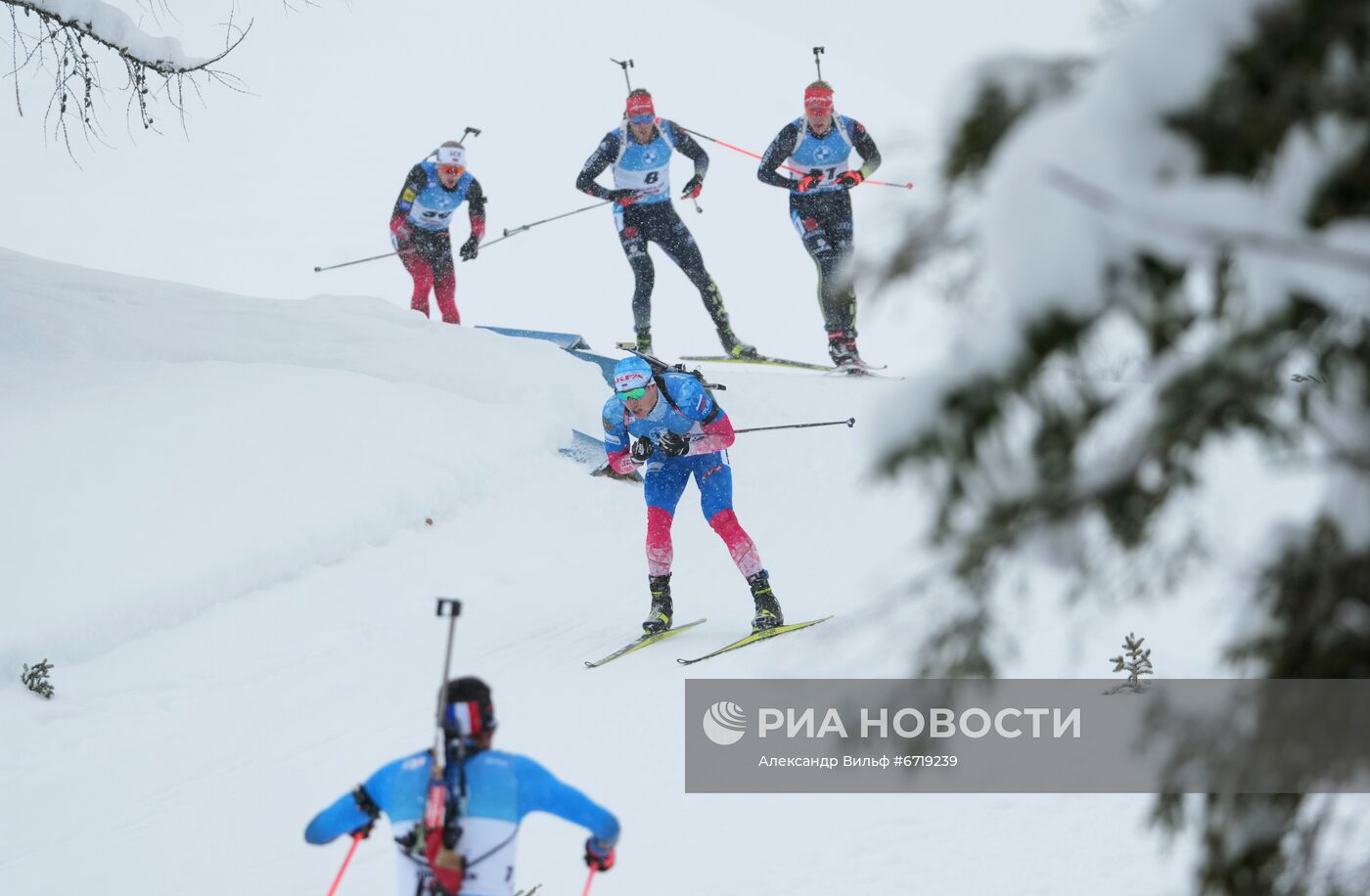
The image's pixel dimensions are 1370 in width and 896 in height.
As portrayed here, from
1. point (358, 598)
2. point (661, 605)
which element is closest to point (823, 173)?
point (661, 605)

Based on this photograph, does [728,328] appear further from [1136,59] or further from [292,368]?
[1136,59]

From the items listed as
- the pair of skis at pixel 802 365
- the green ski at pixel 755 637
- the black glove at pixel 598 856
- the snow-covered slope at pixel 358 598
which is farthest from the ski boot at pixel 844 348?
the black glove at pixel 598 856

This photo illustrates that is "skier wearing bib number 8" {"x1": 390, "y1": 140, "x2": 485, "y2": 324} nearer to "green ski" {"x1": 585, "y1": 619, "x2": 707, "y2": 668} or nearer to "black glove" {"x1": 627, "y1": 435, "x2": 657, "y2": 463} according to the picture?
"black glove" {"x1": 627, "y1": 435, "x2": 657, "y2": 463}

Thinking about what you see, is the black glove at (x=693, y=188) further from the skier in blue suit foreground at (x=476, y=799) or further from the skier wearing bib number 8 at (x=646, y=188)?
the skier in blue suit foreground at (x=476, y=799)

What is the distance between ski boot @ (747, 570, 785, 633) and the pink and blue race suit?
0.25 ft

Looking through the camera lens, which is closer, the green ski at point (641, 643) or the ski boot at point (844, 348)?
the green ski at point (641, 643)

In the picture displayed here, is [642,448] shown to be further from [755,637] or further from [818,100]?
[818,100]

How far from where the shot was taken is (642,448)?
8.98 meters

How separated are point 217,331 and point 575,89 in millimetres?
50262

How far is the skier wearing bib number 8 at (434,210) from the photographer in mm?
15016

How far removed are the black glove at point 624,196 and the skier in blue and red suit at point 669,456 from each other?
5332mm

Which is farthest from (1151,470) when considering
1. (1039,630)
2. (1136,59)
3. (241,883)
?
(1039,630)

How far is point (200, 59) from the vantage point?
1037cm

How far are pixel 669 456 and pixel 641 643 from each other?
1.31m
